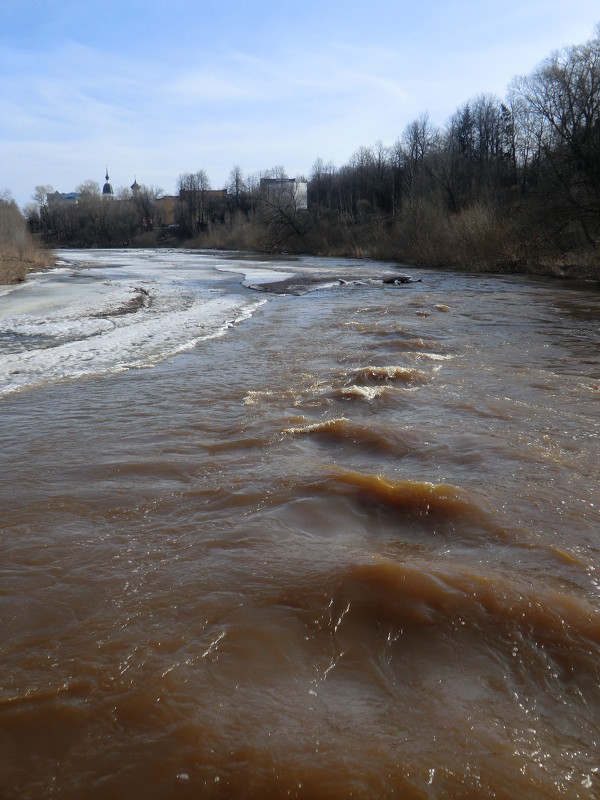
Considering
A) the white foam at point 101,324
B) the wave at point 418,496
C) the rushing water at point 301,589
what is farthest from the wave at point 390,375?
the white foam at point 101,324

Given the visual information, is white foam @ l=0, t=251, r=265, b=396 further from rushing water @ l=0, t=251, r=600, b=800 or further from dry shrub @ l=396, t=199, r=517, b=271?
dry shrub @ l=396, t=199, r=517, b=271

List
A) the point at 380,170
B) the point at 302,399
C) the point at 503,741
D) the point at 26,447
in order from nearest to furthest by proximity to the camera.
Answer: the point at 503,741
the point at 26,447
the point at 302,399
the point at 380,170

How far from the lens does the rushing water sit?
2078 mm

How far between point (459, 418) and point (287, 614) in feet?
11.6

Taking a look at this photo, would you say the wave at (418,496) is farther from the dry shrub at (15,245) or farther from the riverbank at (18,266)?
the dry shrub at (15,245)

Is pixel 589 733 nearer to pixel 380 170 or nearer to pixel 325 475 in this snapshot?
pixel 325 475

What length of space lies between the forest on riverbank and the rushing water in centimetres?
1984

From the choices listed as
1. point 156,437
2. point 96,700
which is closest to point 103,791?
point 96,700

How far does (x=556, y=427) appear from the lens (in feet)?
18.1

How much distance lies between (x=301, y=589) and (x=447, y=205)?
129ft

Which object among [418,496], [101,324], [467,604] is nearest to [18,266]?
[101,324]

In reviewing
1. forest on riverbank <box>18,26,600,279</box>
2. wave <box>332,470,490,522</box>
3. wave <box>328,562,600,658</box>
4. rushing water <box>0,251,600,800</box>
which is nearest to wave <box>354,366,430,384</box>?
rushing water <box>0,251,600,800</box>

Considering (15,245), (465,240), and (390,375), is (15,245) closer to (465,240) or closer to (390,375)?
(465,240)

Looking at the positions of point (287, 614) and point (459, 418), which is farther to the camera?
point (459, 418)
